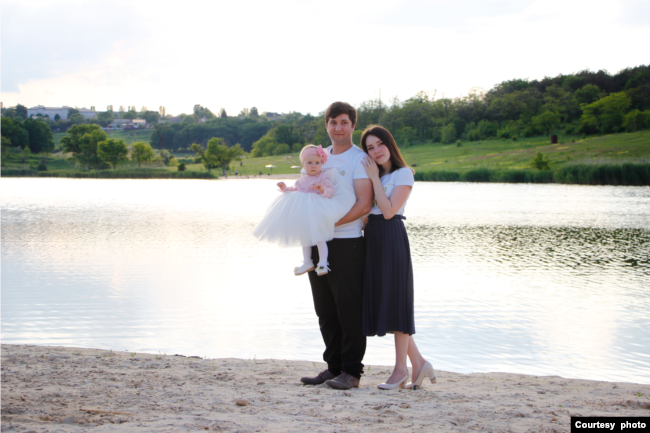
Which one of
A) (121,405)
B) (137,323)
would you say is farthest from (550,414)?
(137,323)

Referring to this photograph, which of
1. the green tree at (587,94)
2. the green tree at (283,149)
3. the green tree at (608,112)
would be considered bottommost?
the green tree at (283,149)

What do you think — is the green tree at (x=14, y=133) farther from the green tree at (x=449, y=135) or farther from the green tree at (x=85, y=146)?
the green tree at (x=449, y=135)

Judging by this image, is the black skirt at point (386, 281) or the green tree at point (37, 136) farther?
the green tree at point (37, 136)

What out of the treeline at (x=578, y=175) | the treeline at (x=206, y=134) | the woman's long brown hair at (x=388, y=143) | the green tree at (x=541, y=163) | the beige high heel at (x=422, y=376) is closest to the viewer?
the woman's long brown hair at (x=388, y=143)

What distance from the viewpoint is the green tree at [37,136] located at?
100 metres

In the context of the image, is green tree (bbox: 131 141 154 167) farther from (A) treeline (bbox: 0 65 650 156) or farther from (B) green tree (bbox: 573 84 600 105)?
(B) green tree (bbox: 573 84 600 105)

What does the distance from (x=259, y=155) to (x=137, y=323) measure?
327 feet

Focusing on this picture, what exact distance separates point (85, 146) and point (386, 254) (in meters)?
91.5

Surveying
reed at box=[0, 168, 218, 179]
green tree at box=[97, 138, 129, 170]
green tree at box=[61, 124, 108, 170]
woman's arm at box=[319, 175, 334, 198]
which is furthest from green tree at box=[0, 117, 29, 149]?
woman's arm at box=[319, 175, 334, 198]

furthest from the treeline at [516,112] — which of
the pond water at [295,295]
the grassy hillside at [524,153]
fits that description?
the pond water at [295,295]

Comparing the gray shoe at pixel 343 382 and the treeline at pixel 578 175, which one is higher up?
the treeline at pixel 578 175

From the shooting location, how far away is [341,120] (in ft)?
12.6

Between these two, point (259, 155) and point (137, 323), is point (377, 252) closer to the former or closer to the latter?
point (137, 323)

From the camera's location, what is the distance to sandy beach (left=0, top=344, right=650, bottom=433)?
2.95 m
